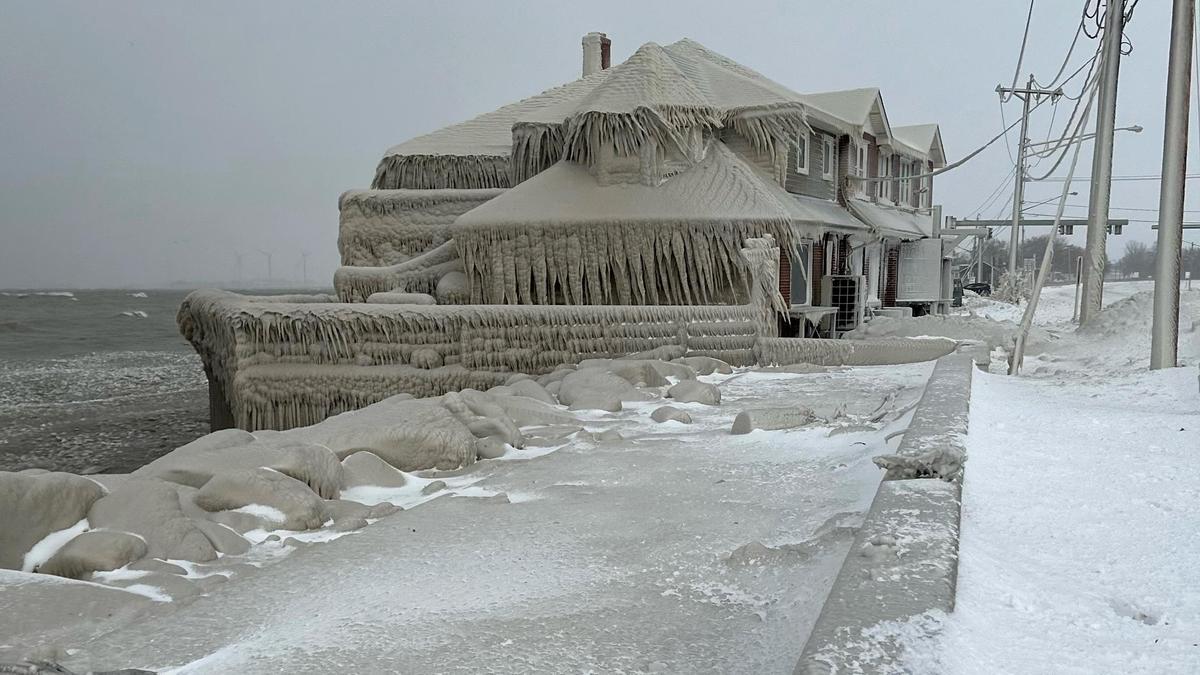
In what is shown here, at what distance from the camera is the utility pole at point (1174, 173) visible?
8359 mm

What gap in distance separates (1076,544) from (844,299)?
742 inches

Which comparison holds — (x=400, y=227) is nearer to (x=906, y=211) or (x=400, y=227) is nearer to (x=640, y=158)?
(x=640, y=158)

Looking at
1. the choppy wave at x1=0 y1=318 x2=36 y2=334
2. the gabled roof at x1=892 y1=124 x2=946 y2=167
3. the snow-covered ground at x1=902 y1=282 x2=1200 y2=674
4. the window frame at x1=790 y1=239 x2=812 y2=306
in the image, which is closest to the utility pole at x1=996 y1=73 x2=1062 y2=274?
the gabled roof at x1=892 y1=124 x2=946 y2=167

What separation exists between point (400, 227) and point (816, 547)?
1863 centimetres

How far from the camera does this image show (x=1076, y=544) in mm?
3029

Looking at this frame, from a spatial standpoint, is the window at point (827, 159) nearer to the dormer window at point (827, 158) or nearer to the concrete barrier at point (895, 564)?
the dormer window at point (827, 158)

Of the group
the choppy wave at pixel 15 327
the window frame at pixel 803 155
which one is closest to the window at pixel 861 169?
the window frame at pixel 803 155

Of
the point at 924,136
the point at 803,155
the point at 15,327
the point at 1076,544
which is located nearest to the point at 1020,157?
the point at 924,136

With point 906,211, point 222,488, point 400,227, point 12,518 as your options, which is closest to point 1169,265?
point 222,488

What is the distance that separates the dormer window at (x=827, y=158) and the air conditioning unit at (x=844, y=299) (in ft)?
9.32

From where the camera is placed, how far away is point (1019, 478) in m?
3.91

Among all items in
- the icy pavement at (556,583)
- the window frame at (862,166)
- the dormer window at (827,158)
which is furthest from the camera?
the window frame at (862,166)

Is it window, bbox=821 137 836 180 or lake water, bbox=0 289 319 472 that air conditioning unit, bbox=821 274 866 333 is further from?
lake water, bbox=0 289 319 472

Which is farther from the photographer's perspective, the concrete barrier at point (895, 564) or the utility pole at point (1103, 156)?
the utility pole at point (1103, 156)
